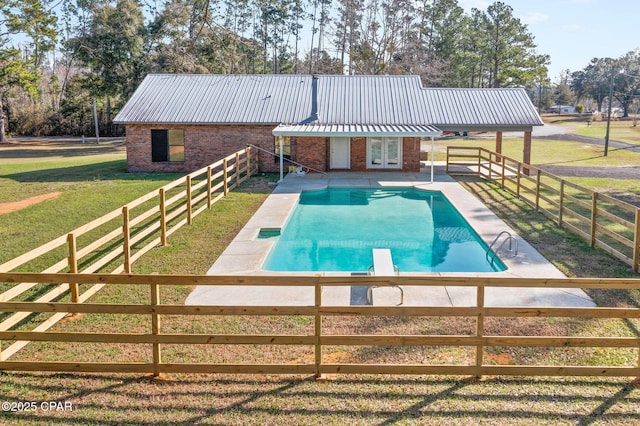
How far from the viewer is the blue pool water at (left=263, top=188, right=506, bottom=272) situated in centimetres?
1115

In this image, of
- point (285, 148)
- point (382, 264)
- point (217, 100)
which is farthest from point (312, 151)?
point (382, 264)

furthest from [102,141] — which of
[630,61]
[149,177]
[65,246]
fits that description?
[630,61]

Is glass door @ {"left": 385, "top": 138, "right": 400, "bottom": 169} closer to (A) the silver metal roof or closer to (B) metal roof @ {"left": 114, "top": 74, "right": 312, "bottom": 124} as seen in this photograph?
(A) the silver metal roof

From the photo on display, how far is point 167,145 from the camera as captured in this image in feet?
76.6

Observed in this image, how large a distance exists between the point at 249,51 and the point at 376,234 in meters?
26.4

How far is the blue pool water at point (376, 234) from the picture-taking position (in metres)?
11.1

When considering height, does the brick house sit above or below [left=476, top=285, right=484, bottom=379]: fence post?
above

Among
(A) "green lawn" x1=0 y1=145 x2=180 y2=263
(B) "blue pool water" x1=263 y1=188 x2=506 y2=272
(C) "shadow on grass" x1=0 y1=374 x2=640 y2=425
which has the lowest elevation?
(B) "blue pool water" x1=263 y1=188 x2=506 y2=272

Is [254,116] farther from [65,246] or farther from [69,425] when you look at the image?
[69,425]

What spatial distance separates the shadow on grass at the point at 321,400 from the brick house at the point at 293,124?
17.0 m

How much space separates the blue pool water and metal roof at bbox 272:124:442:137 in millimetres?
2264

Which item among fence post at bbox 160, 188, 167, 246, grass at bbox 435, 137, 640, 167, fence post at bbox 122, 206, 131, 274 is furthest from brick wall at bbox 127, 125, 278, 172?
fence post at bbox 122, 206, 131, 274

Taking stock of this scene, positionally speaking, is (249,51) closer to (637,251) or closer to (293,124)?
(293,124)

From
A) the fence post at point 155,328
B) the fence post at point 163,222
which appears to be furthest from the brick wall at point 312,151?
the fence post at point 155,328
